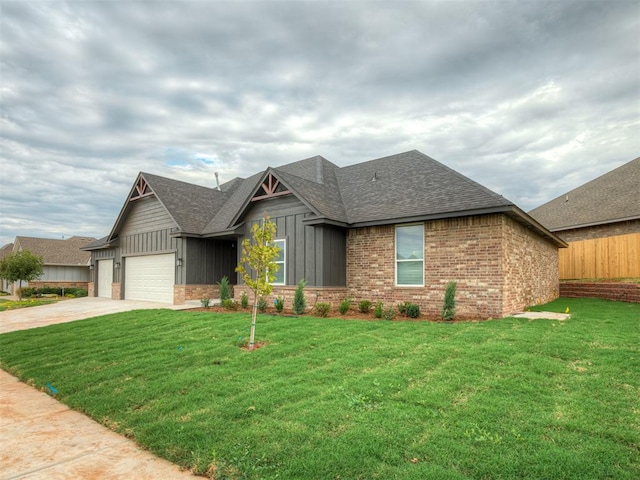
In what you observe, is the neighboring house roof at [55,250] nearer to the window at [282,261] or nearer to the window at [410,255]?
the window at [282,261]

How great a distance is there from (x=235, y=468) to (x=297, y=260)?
10.4 meters

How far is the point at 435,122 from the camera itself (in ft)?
55.2

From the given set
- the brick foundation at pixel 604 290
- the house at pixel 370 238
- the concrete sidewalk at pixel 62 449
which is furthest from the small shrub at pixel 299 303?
the brick foundation at pixel 604 290

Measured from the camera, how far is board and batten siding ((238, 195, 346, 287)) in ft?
42.6

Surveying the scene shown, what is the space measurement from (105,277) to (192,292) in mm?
10225

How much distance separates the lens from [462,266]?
36.2ft

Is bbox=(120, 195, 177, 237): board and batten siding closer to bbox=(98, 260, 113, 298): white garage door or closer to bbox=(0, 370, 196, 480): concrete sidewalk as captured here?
bbox=(98, 260, 113, 298): white garage door

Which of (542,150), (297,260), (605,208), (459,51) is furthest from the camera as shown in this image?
(605,208)

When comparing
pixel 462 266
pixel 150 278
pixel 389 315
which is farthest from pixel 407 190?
pixel 150 278

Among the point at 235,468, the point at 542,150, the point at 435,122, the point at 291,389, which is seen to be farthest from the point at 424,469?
the point at 542,150

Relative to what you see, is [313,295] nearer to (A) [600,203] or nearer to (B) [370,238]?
(B) [370,238]

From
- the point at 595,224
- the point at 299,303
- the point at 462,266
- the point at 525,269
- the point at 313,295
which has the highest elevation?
the point at 595,224

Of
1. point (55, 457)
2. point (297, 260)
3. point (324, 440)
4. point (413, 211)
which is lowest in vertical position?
point (55, 457)

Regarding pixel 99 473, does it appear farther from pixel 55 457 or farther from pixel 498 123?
pixel 498 123
